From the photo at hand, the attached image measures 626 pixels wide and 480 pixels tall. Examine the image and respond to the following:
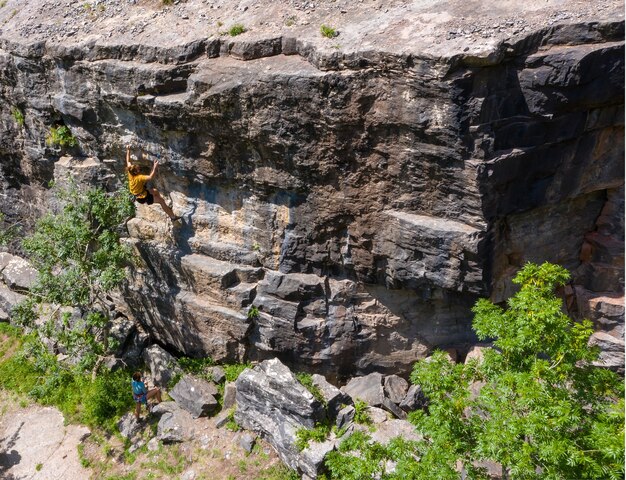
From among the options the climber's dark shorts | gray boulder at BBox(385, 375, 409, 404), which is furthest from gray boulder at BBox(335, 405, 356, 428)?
the climber's dark shorts

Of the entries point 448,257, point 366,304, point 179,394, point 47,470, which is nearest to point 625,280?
point 448,257

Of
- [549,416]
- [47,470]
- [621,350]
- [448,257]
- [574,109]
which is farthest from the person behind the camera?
[47,470]

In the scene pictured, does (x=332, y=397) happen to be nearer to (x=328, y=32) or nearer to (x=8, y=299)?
(x=328, y=32)

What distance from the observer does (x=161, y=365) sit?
14633 millimetres

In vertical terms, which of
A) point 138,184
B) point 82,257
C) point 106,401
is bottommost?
point 106,401

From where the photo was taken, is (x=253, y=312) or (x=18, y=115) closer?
(x=253, y=312)

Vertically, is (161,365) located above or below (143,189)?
below

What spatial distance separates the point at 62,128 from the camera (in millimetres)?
14945

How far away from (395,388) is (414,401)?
2.00 feet

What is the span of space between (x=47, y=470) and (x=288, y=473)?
17.7 feet

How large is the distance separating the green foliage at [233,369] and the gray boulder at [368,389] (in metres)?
2.41

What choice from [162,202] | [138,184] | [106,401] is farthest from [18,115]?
[106,401]

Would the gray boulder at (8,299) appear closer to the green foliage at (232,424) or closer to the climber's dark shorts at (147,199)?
the climber's dark shorts at (147,199)

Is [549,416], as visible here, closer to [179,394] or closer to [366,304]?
[366,304]
